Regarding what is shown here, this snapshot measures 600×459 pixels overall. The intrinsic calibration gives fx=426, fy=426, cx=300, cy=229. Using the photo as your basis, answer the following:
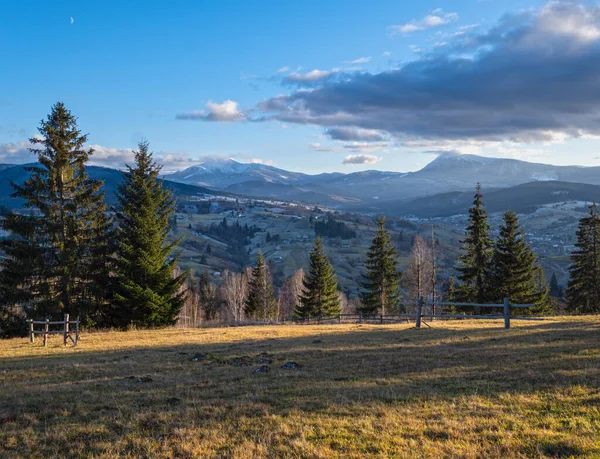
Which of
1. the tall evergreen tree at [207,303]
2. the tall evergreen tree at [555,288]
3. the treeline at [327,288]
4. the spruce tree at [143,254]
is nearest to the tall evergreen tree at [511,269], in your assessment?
the treeline at [327,288]

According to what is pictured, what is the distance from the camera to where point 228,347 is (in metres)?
22.1

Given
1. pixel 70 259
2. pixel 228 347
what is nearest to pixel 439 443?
pixel 228 347

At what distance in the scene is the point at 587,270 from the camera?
51500 millimetres

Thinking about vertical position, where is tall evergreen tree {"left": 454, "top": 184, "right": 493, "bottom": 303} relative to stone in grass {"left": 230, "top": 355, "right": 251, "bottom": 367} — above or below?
above

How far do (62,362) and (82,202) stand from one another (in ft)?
66.3

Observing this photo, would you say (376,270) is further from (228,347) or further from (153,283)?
(228,347)

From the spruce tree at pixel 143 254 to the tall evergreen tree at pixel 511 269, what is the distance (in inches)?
1418

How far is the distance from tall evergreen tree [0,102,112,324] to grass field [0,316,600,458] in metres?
17.2

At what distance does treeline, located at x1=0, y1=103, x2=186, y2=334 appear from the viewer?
33906mm

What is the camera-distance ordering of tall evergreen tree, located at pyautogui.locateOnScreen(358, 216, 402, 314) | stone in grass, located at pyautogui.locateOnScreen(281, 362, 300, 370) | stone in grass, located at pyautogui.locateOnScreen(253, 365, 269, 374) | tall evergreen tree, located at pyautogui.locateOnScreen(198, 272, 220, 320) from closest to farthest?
stone in grass, located at pyautogui.locateOnScreen(253, 365, 269, 374), stone in grass, located at pyautogui.locateOnScreen(281, 362, 300, 370), tall evergreen tree, located at pyautogui.locateOnScreen(358, 216, 402, 314), tall evergreen tree, located at pyautogui.locateOnScreen(198, 272, 220, 320)

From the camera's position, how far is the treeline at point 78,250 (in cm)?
3391

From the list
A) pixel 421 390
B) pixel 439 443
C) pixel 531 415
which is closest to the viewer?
pixel 439 443

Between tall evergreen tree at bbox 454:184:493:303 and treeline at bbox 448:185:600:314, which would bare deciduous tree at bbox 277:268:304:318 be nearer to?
tall evergreen tree at bbox 454:184:493:303

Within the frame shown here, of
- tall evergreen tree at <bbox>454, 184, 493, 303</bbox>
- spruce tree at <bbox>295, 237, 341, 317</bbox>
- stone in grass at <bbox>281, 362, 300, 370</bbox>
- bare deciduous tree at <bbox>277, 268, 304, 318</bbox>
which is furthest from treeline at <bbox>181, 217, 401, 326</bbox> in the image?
stone in grass at <bbox>281, 362, 300, 370</bbox>
